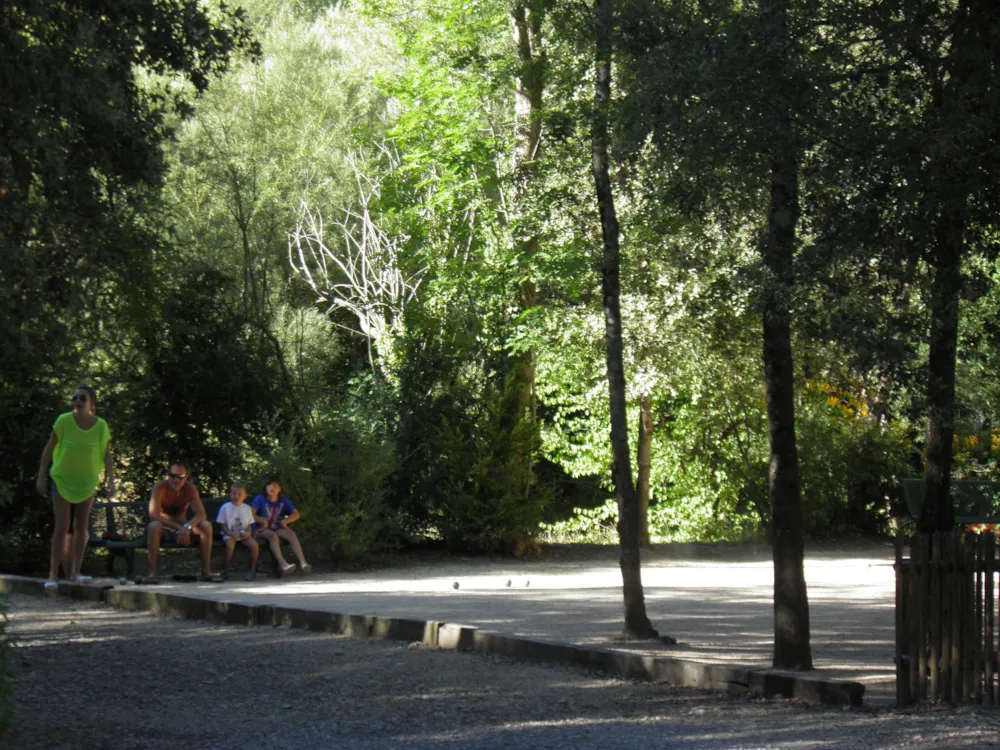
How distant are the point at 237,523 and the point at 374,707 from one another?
7.77 m

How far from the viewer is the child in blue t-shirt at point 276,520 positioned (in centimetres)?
1493

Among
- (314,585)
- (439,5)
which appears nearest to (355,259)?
(439,5)

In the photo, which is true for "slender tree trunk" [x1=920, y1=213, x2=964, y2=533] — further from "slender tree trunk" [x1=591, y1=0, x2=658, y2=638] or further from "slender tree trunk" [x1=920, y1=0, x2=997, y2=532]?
"slender tree trunk" [x1=591, y1=0, x2=658, y2=638]

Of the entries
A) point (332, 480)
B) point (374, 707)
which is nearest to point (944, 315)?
point (374, 707)

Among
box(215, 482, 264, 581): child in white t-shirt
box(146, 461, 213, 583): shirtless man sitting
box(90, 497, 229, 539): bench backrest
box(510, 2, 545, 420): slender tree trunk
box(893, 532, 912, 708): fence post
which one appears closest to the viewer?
box(893, 532, 912, 708): fence post

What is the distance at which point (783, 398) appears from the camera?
8203 millimetres

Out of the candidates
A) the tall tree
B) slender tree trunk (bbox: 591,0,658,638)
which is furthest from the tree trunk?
the tall tree

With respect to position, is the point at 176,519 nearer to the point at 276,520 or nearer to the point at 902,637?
the point at 276,520

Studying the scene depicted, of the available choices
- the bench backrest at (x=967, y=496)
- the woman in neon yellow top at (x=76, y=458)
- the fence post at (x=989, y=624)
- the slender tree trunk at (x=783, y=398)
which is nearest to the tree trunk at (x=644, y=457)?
the bench backrest at (x=967, y=496)

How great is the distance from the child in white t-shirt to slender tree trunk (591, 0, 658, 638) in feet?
20.9

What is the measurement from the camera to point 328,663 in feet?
28.9

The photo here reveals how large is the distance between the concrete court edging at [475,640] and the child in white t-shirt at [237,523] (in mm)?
2443

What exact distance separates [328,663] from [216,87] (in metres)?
26.6

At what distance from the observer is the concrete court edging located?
7.49m
